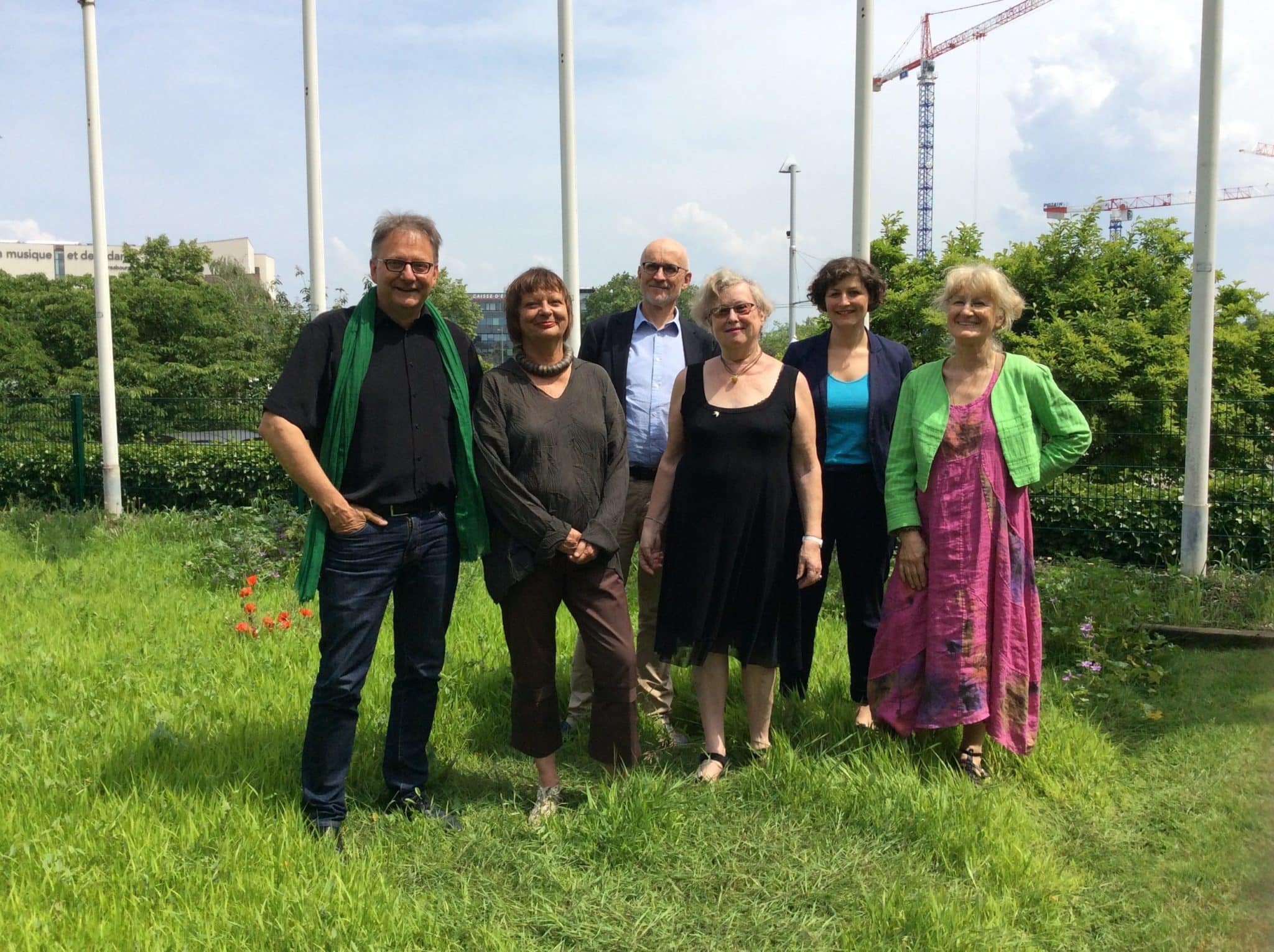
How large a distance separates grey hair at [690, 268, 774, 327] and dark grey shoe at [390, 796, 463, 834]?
6.90ft

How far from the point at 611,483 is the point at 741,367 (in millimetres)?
707

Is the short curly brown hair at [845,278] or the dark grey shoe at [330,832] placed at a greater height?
the short curly brown hair at [845,278]

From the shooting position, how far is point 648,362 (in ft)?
14.1

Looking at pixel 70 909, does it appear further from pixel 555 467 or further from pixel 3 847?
pixel 555 467

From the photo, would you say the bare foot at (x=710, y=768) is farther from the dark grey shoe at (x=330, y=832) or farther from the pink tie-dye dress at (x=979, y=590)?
the dark grey shoe at (x=330, y=832)

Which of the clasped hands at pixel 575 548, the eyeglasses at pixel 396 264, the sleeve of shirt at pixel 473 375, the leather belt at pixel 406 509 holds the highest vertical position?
the eyeglasses at pixel 396 264

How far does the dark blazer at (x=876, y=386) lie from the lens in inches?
159

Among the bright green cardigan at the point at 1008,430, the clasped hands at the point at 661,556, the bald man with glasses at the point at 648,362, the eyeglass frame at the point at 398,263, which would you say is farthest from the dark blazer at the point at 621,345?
the eyeglass frame at the point at 398,263

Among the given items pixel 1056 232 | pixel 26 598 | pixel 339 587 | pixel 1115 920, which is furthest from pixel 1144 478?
pixel 26 598

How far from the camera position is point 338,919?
9.25 ft

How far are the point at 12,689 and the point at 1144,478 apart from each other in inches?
289

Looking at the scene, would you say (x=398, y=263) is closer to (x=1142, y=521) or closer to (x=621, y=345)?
(x=621, y=345)

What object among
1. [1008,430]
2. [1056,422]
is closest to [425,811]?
[1008,430]

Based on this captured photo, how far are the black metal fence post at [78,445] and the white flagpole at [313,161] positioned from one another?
368 centimetres
